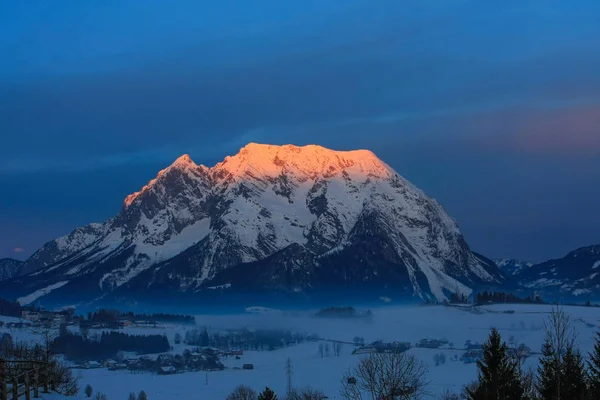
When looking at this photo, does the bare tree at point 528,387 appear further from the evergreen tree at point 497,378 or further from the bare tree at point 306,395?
the bare tree at point 306,395

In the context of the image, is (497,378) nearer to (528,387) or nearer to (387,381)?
(387,381)

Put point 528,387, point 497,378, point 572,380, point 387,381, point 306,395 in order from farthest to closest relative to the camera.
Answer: point 306,395
point 528,387
point 387,381
point 572,380
point 497,378

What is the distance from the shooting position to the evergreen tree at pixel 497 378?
56.6m

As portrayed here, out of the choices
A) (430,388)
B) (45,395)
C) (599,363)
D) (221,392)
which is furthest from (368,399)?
(45,395)

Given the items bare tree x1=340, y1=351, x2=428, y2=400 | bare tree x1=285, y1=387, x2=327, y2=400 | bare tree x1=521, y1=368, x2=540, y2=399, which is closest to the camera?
bare tree x1=340, y1=351, x2=428, y2=400

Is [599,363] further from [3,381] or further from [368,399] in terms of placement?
[368,399]

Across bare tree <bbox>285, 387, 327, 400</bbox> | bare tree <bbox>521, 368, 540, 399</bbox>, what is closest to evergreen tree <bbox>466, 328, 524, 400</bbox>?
bare tree <bbox>521, 368, 540, 399</bbox>

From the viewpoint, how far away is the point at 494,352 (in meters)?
58.0

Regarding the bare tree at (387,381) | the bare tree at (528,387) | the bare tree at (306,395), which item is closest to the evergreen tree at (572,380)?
the bare tree at (528,387)

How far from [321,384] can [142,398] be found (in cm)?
5894

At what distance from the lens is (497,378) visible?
187 ft

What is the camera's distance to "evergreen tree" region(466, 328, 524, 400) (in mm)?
56625

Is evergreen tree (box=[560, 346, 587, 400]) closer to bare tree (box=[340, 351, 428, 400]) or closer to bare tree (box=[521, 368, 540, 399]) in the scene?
bare tree (box=[521, 368, 540, 399])

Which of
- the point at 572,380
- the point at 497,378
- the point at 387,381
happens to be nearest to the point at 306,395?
the point at 387,381
